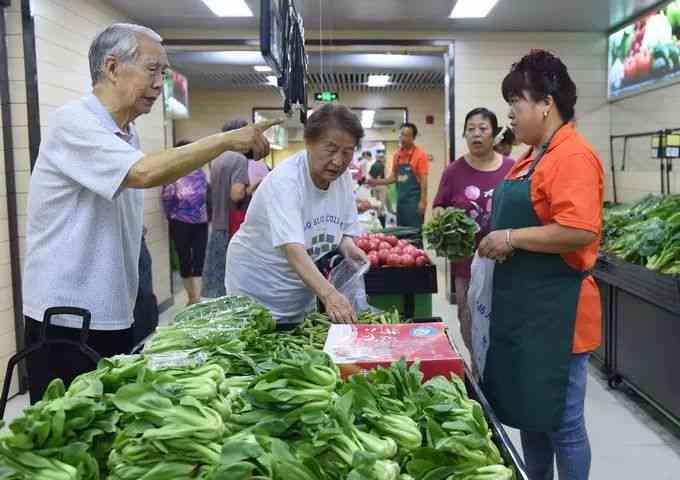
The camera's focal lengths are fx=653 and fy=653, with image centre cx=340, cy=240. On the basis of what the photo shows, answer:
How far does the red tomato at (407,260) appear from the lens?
3742 millimetres

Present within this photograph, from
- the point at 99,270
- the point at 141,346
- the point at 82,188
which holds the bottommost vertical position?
the point at 141,346

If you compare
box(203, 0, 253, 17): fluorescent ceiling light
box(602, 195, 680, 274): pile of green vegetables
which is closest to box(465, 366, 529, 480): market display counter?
box(602, 195, 680, 274): pile of green vegetables

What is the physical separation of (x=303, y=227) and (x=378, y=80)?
29.5 feet

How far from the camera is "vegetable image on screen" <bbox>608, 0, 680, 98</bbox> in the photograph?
5.69 m

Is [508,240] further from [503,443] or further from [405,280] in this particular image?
[405,280]

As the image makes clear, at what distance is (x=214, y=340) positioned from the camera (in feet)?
5.86

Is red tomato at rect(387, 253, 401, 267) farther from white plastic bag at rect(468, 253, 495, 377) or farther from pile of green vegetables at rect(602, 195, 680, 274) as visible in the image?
pile of green vegetables at rect(602, 195, 680, 274)

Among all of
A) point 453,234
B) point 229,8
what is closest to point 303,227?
point 453,234

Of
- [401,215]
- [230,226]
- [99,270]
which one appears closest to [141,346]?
[99,270]

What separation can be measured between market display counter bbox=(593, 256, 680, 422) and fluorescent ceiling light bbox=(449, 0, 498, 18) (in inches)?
114

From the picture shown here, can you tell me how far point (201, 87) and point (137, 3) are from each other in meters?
5.36

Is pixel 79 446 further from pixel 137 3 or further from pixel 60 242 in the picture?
pixel 137 3

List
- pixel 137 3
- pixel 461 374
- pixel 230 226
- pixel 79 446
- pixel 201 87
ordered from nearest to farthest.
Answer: pixel 79 446 → pixel 461 374 → pixel 230 226 → pixel 137 3 → pixel 201 87

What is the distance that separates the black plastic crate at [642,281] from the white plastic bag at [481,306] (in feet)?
5.15
